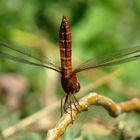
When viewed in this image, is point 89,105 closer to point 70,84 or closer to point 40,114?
point 70,84

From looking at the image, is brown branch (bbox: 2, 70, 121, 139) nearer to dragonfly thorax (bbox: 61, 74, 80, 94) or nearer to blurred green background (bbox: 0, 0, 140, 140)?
blurred green background (bbox: 0, 0, 140, 140)

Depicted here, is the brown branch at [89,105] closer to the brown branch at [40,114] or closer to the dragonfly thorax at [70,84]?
the dragonfly thorax at [70,84]

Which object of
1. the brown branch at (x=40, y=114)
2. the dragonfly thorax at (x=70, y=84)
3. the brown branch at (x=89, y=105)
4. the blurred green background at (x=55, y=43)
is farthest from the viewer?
the blurred green background at (x=55, y=43)

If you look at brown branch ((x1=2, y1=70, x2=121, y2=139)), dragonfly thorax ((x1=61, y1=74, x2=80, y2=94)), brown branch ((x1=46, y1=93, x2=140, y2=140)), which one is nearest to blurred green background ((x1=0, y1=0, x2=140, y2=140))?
brown branch ((x1=2, y1=70, x2=121, y2=139))

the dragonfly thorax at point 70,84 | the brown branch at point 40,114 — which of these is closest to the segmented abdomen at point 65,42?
the dragonfly thorax at point 70,84

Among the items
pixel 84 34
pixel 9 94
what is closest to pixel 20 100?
pixel 9 94
